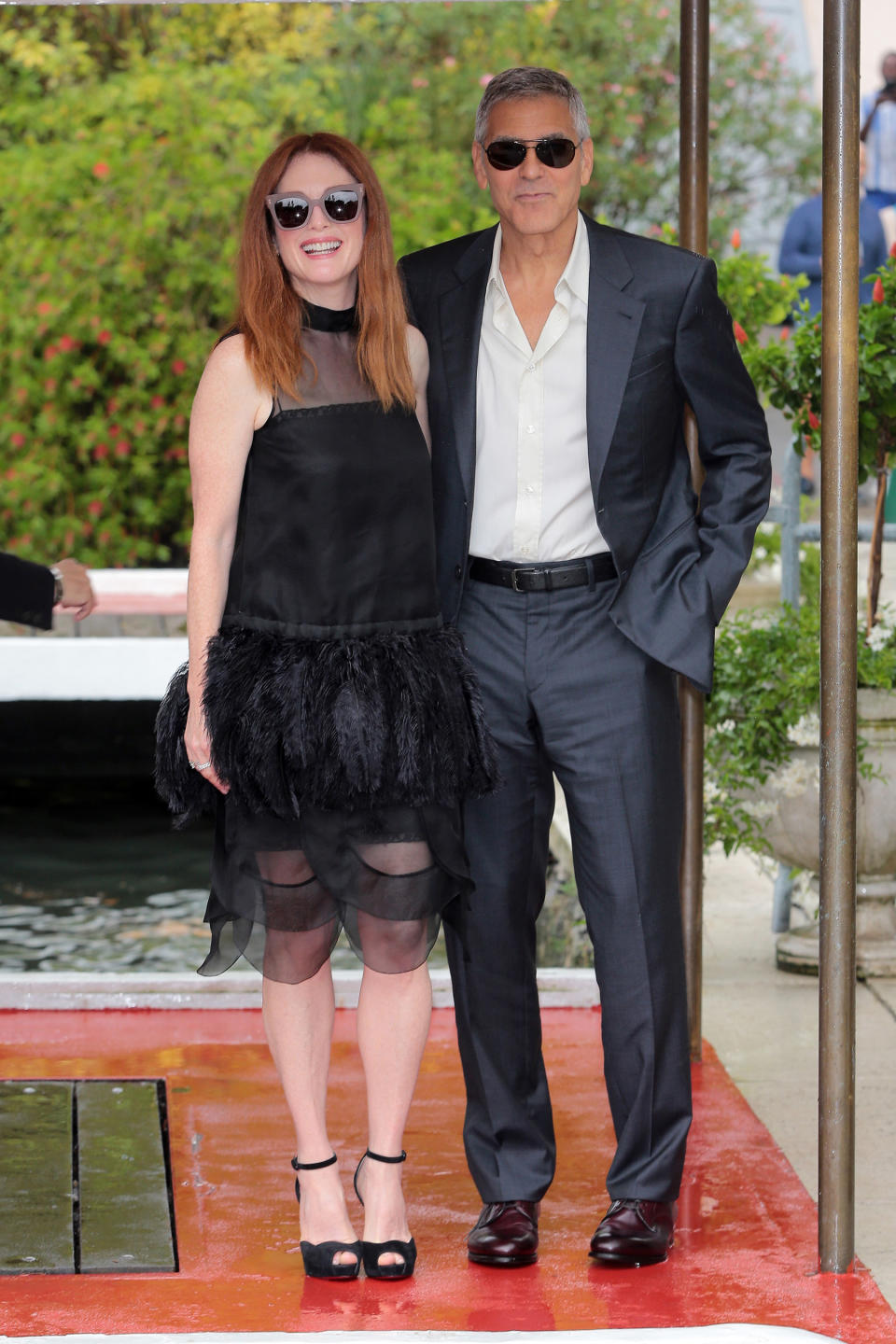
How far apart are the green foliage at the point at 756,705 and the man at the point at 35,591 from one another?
184 centimetres

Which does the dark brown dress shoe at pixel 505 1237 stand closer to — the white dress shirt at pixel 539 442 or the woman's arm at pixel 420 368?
the white dress shirt at pixel 539 442

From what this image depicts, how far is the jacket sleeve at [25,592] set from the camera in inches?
137

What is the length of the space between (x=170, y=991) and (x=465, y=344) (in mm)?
1953

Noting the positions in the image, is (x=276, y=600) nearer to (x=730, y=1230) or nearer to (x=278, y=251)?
(x=278, y=251)

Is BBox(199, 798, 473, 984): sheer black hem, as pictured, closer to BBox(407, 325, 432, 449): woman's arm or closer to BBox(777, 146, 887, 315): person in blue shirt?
BBox(407, 325, 432, 449): woman's arm

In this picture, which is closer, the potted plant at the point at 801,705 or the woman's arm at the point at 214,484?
the woman's arm at the point at 214,484

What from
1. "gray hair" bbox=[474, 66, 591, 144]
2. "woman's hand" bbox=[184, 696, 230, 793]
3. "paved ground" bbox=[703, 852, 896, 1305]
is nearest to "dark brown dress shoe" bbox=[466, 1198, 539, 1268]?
"paved ground" bbox=[703, 852, 896, 1305]

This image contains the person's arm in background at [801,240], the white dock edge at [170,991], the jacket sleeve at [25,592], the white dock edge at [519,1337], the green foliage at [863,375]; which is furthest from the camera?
the person's arm in background at [801,240]

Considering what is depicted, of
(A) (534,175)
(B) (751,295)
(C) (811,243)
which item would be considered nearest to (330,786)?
(A) (534,175)

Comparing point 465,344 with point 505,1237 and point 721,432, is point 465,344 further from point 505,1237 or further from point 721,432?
point 505,1237

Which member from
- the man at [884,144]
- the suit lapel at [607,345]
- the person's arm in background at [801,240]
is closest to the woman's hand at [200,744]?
the suit lapel at [607,345]

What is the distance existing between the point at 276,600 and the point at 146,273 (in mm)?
8778

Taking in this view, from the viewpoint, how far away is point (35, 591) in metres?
3.52

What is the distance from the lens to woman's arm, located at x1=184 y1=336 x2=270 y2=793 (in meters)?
2.92
